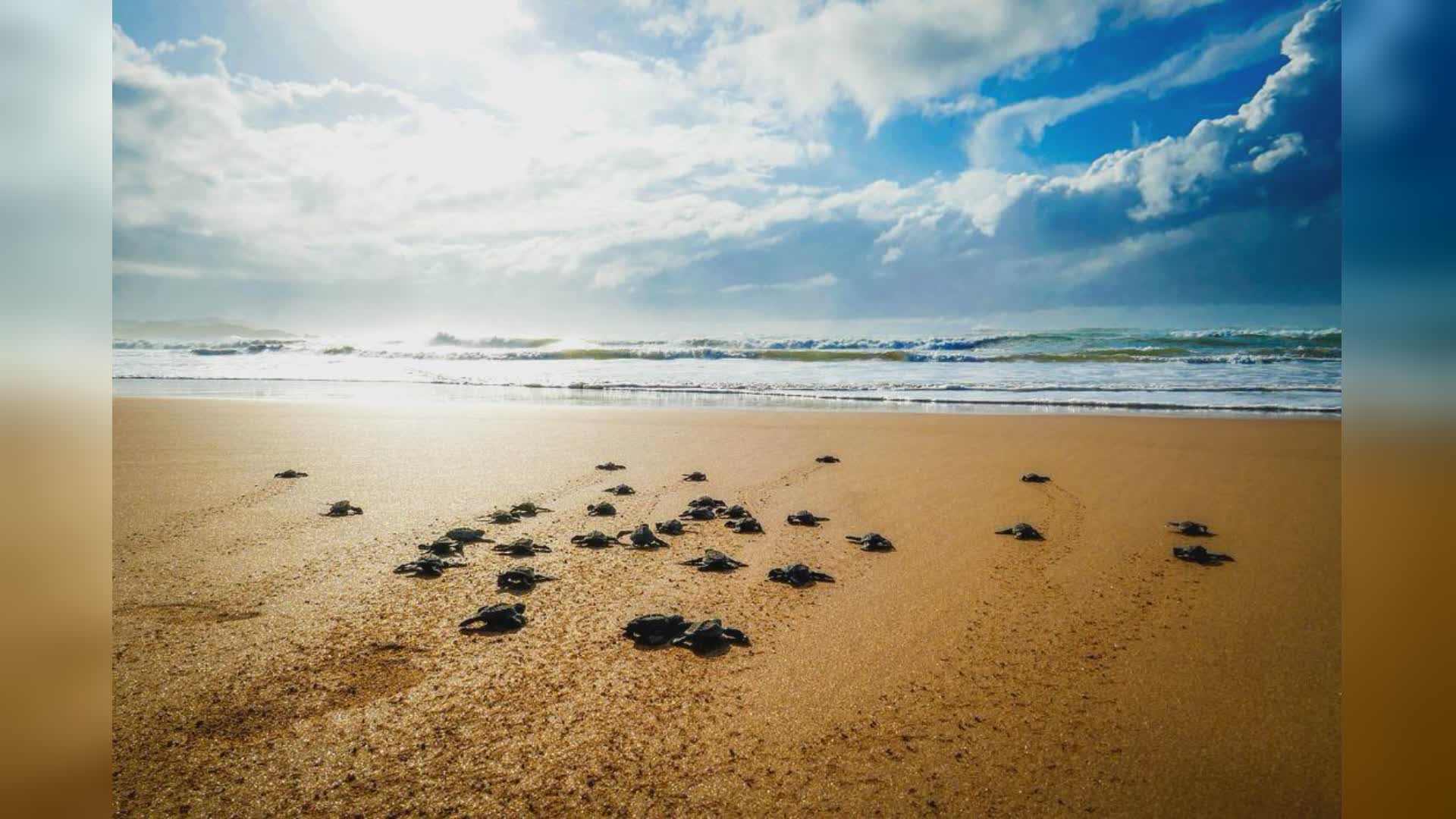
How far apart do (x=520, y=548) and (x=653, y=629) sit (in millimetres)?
1762

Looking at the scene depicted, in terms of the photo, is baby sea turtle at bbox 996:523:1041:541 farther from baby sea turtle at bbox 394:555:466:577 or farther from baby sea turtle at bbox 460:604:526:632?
baby sea turtle at bbox 394:555:466:577

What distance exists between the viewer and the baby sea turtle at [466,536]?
17.6 feet

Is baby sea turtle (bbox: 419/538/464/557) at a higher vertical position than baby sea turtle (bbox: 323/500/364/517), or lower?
lower

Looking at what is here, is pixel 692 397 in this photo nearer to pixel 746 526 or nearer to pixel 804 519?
pixel 804 519

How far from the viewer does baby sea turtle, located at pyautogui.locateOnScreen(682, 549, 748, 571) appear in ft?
16.2

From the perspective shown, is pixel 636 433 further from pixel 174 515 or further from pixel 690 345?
pixel 690 345

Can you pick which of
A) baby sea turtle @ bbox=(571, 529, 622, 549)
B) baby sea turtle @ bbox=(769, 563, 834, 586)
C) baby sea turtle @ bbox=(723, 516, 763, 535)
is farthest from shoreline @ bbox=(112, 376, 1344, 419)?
baby sea turtle @ bbox=(769, 563, 834, 586)

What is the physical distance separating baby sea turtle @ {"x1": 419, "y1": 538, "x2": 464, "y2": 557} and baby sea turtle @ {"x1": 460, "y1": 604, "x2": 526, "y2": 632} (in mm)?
1324

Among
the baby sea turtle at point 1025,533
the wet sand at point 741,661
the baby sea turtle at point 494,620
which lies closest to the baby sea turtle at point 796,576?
the wet sand at point 741,661

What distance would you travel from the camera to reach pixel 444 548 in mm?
5082

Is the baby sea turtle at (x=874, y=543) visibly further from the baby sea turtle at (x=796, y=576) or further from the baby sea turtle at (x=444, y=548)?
the baby sea turtle at (x=444, y=548)

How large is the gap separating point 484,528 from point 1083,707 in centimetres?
446

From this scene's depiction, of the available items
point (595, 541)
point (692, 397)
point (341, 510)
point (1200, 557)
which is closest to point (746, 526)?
point (595, 541)

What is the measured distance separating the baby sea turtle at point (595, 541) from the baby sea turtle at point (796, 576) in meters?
1.35
